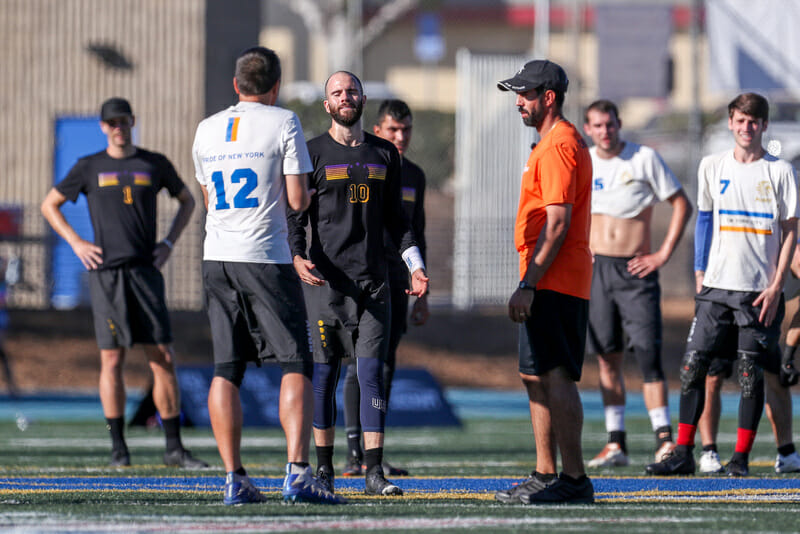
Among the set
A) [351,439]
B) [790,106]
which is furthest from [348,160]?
[790,106]

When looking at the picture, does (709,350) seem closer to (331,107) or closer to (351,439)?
(351,439)

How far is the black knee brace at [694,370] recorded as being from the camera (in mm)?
9047

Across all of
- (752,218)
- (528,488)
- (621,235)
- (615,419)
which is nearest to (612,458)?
(615,419)

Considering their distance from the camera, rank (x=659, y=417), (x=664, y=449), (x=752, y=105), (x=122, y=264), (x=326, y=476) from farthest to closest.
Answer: (x=659, y=417), (x=122, y=264), (x=664, y=449), (x=752, y=105), (x=326, y=476)

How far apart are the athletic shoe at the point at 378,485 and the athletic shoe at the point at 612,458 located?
2.69 meters

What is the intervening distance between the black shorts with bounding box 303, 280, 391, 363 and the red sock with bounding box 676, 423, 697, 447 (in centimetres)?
232

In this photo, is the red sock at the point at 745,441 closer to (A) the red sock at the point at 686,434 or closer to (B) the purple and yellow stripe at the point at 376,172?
(A) the red sock at the point at 686,434

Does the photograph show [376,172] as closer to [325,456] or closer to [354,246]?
[354,246]

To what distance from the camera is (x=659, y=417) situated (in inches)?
394

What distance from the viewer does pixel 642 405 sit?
1783 centimetres

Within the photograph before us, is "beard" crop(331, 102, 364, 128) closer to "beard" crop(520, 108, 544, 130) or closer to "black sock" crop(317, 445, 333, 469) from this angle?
"beard" crop(520, 108, 544, 130)

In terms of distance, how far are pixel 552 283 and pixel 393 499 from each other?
1338 mm

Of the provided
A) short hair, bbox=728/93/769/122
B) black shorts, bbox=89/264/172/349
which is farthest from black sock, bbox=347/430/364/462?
short hair, bbox=728/93/769/122

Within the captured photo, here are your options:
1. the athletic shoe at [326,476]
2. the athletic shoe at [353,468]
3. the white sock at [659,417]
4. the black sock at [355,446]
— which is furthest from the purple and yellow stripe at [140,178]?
the white sock at [659,417]
